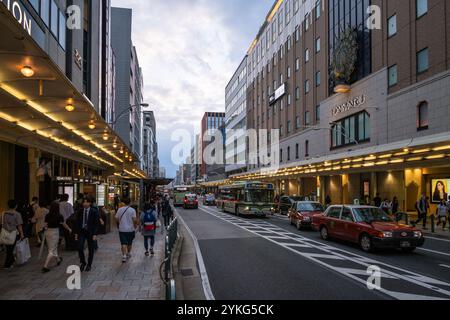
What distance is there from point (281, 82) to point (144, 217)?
52898mm

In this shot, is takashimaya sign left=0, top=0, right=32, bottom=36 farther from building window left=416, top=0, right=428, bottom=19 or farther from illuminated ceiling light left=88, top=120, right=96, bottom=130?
building window left=416, top=0, right=428, bottom=19

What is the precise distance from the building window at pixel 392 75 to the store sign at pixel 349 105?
4037 mm

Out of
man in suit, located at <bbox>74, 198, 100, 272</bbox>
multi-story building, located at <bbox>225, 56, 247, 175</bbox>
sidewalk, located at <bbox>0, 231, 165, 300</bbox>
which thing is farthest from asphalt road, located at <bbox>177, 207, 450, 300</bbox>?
multi-story building, located at <bbox>225, 56, 247, 175</bbox>

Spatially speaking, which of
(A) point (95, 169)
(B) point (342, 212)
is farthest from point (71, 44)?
(B) point (342, 212)

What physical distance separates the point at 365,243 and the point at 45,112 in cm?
1152

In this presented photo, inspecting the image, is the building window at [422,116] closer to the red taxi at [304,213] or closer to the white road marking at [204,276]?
the red taxi at [304,213]

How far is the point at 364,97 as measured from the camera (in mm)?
36500

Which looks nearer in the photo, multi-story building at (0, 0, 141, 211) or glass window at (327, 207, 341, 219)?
multi-story building at (0, 0, 141, 211)

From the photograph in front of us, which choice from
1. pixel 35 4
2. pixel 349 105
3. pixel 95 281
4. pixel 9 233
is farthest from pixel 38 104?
pixel 349 105

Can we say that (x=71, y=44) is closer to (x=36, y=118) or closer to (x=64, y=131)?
(x=64, y=131)

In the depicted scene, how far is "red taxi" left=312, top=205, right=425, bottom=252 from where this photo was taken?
44.3 feet

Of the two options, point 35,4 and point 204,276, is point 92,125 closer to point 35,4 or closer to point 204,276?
point 204,276

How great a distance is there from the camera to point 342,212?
1628cm

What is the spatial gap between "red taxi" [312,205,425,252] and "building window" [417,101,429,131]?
14295 mm
